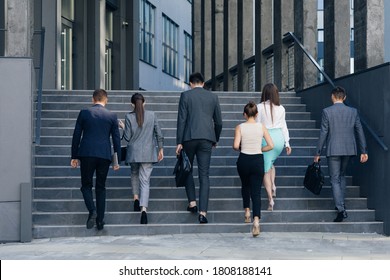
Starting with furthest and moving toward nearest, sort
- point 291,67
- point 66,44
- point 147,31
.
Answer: point 147,31 → point 66,44 → point 291,67

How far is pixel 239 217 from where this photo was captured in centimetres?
1341

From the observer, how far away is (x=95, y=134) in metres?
12.6

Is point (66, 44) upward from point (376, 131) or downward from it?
upward

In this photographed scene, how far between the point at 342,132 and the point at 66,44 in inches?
631

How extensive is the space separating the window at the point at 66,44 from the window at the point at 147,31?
A: 490 inches

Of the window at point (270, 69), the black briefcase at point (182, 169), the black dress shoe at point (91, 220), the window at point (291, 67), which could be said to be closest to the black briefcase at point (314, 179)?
the black briefcase at point (182, 169)

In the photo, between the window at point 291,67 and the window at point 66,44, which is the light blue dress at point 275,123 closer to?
the window at point 291,67

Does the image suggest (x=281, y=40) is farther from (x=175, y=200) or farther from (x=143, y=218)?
(x=143, y=218)

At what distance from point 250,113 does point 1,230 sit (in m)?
3.45

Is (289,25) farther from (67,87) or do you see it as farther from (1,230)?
(1,230)

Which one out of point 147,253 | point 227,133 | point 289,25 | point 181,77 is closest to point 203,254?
point 147,253

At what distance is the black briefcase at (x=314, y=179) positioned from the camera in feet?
44.2

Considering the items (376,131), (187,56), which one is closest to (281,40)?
(376,131)

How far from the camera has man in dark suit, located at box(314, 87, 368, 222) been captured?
525 inches
